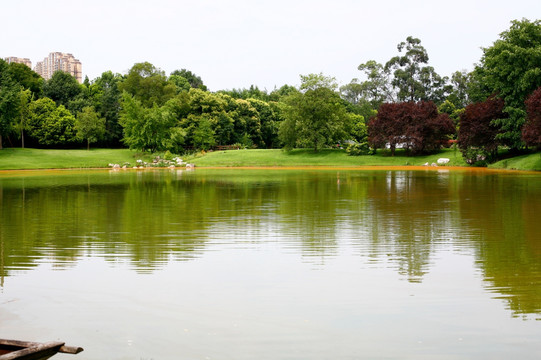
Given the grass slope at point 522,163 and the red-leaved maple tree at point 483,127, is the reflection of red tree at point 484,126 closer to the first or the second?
the red-leaved maple tree at point 483,127

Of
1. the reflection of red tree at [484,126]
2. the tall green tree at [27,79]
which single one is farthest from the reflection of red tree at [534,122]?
the tall green tree at [27,79]

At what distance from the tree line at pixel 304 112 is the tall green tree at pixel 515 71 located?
3.6 inches

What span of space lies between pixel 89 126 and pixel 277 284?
6675 centimetres

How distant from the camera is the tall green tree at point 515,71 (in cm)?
4456

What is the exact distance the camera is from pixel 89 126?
69.6 metres

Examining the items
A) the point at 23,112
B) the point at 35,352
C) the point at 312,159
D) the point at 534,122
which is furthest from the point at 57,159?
the point at 35,352

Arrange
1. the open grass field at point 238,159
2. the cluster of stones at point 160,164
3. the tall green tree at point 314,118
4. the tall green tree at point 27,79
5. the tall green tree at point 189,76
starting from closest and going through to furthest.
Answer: the open grass field at point 238,159 < the cluster of stones at point 160,164 < the tall green tree at point 314,118 < the tall green tree at point 27,79 < the tall green tree at point 189,76

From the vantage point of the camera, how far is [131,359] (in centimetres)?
515

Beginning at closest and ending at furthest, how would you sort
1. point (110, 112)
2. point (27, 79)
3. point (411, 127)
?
1. point (411, 127)
2. point (27, 79)
3. point (110, 112)

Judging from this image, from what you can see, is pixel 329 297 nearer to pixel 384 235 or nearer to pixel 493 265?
pixel 493 265

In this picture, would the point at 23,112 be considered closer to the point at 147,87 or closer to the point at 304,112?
the point at 147,87

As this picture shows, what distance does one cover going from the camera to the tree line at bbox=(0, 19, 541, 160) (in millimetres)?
46469

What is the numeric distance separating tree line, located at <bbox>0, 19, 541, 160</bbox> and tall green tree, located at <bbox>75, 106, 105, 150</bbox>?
5.6 inches

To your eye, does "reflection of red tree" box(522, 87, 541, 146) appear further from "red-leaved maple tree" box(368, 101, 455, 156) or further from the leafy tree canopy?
the leafy tree canopy
